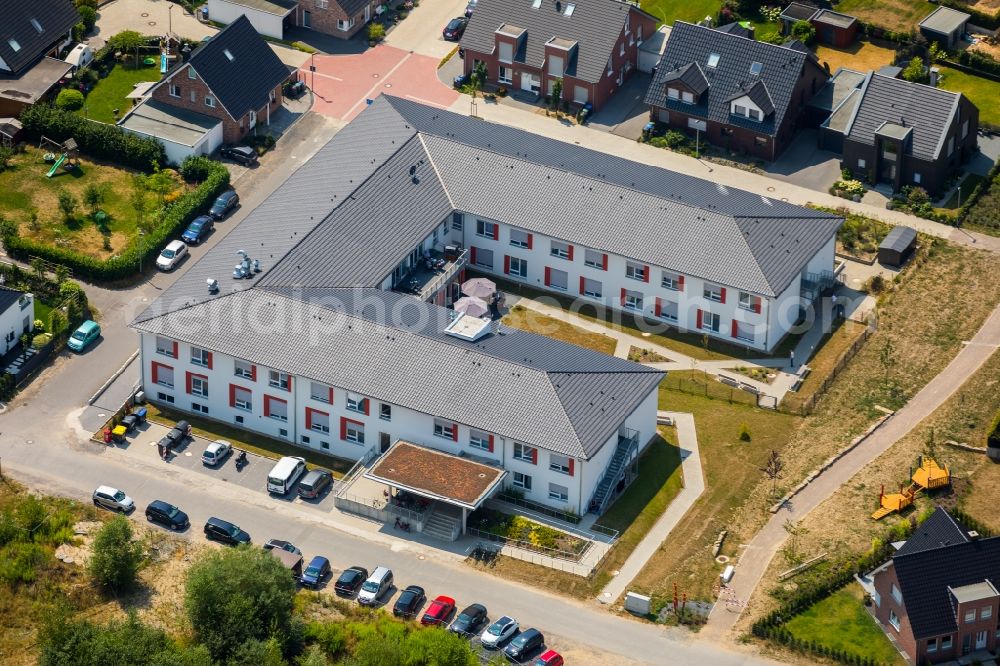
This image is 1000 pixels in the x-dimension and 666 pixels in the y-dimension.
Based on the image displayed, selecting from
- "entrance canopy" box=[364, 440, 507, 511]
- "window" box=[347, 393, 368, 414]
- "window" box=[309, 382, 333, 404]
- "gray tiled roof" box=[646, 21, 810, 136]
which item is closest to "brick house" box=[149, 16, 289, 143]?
"gray tiled roof" box=[646, 21, 810, 136]

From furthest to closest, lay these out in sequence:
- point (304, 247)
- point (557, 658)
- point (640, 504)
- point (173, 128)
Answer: point (173, 128) → point (304, 247) → point (640, 504) → point (557, 658)

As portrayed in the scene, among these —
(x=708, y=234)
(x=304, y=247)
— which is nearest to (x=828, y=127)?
(x=708, y=234)

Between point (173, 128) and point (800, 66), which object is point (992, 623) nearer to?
point (800, 66)

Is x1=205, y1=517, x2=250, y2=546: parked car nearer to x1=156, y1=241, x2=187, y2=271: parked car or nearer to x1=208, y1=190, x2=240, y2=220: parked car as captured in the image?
x1=156, y1=241, x2=187, y2=271: parked car

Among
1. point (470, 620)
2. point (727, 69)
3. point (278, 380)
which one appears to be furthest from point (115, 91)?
point (470, 620)

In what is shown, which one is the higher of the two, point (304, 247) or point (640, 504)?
point (304, 247)

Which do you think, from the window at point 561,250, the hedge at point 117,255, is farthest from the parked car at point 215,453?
the window at point 561,250
